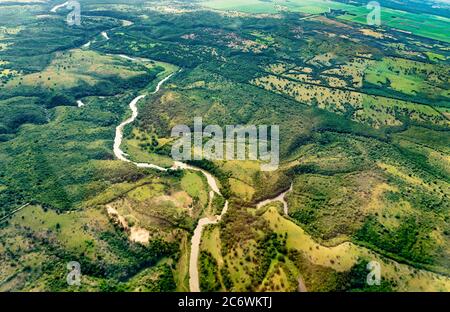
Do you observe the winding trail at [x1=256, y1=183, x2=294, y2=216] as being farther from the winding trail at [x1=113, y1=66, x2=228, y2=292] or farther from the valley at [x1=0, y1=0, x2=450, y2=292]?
the winding trail at [x1=113, y1=66, x2=228, y2=292]

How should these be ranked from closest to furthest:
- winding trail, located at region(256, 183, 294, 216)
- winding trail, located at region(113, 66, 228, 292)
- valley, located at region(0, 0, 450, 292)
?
winding trail, located at region(113, 66, 228, 292) → valley, located at region(0, 0, 450, 292) → winding trail, located at region(256, 183, 294, 216)

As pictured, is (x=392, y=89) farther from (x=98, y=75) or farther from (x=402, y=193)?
(x=98, y=75)

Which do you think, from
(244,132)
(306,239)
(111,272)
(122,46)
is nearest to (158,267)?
(111,272)

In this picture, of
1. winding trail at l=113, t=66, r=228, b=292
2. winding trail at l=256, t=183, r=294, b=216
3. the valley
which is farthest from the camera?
winding trail at l=256, t=183, r=294, b=216

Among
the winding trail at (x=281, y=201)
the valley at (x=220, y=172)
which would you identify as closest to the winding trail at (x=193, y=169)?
the valley at (x=220, y=172)

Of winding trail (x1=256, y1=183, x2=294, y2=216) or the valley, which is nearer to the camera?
the valley

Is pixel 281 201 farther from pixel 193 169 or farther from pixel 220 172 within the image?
pixel 193 169

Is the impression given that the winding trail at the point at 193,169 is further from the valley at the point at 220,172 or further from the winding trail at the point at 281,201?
the winding trail at the point at 281,201

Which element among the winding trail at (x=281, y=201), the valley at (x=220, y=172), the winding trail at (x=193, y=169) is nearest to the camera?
the winding trail at (x=193, y=169)

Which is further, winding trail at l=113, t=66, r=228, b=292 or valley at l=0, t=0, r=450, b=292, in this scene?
valley at l=0, t=0, r=450, b=292

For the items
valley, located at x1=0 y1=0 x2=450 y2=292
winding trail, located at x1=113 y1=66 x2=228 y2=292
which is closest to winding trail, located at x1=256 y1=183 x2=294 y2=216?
valley, located at x1=0 y1=0 x2=450 y2=292

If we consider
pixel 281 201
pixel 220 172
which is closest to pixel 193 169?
pixel 220 172
